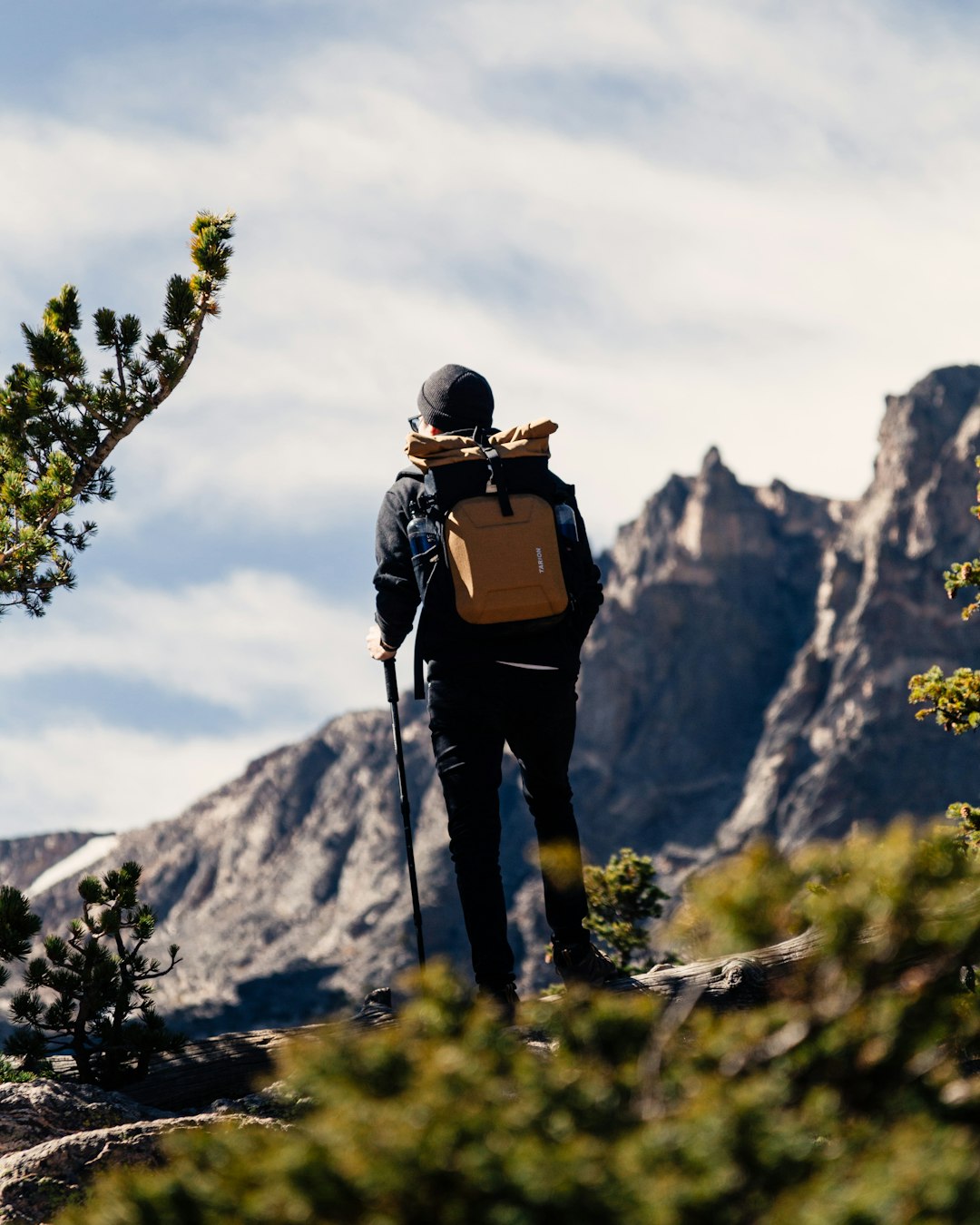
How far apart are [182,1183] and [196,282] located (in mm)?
12062

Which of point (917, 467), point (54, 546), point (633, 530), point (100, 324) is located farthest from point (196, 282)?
point (633, 530)

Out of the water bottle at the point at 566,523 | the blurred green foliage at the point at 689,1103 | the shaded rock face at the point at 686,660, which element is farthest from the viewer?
the shaded rock face at the point at 686,660

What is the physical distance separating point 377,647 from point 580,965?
2.15 meters

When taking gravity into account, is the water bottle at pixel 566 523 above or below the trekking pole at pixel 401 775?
above

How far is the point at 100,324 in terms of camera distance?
14352mm

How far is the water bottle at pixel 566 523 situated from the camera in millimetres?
7727

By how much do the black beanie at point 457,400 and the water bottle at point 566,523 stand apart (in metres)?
0.78

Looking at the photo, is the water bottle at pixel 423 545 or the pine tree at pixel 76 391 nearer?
the water bottle at pixel 423 545

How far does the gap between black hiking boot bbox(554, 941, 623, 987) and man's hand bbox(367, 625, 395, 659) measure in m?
1.93

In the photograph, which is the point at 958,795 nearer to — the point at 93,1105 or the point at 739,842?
the point at 739,842

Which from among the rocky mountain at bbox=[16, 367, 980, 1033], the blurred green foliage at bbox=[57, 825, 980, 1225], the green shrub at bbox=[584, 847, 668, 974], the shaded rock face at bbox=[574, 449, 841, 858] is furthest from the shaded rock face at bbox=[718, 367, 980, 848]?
the blurred green foliage at bbox=[57, 825, 980, 1225]

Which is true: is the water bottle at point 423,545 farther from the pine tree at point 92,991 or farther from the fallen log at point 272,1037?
the pine tree at point 92,991

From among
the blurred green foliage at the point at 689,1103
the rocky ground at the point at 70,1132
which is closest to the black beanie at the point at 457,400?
the rocky ground at the point at 70,1132

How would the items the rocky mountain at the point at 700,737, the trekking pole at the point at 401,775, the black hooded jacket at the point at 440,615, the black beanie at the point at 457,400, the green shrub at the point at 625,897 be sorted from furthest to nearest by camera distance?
the rocky mountain at the point at 700,737
the green shrub at the point at 625,897
the trekking pole at the point at 401,775
the black beanie at the point at 457,400
the black hooded jacket at the point at 440,615
